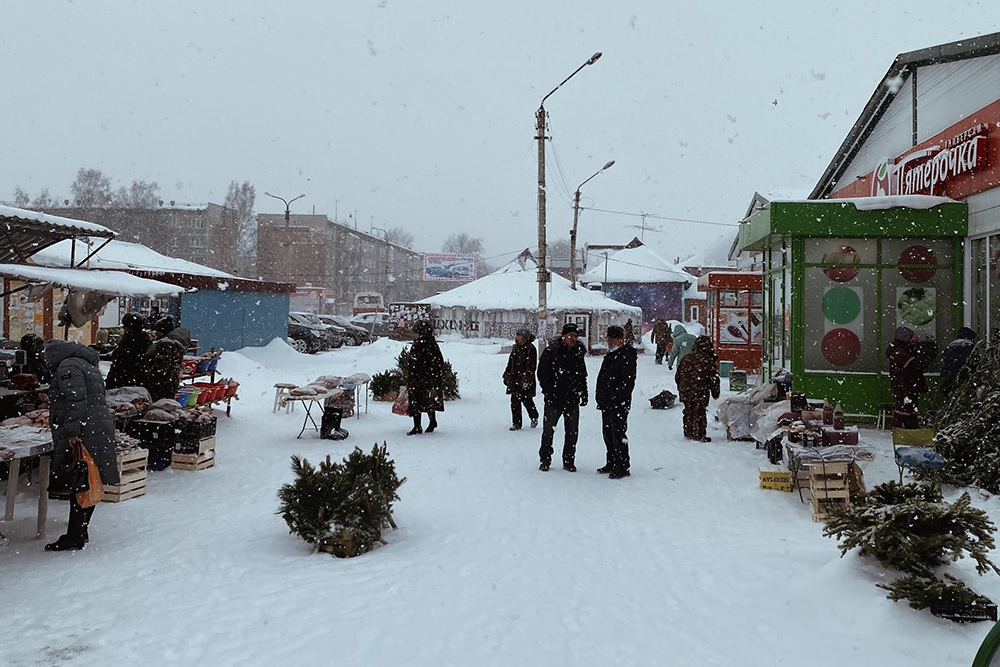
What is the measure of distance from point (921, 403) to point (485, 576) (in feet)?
26.8

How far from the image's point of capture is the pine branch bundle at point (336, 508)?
5574mm

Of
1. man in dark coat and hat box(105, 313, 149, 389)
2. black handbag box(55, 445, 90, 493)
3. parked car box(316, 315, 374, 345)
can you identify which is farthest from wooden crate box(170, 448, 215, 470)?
parked car box(316, 315, 374, 345)

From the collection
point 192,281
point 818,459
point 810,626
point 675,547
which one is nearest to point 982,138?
point 818,459

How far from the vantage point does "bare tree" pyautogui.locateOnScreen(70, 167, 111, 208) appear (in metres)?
61.6

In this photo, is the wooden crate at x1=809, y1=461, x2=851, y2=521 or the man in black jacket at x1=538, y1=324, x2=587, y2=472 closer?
the wooden crate at x1=809, y1=461, x2=851, y2=521

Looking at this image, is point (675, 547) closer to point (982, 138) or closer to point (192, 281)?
point (982, 138)

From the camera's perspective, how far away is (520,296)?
34750 millimetres

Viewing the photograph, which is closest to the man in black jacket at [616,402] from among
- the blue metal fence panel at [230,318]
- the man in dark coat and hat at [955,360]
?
the man in dark coat and hat at [955,360]

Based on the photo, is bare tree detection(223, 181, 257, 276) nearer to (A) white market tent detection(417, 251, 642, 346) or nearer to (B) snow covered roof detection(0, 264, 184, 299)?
(A) white market tent detection(417, 251, 642, 346)

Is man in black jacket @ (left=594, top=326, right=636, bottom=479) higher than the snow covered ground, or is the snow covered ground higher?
man in black jacket @ (left=594, top=326, right=636, bottom=479)

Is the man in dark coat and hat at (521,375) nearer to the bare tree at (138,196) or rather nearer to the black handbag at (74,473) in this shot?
the black handbag at (74,473)

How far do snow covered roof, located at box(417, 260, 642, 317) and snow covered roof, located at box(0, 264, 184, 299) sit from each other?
21.3 meters

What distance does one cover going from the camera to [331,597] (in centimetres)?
464

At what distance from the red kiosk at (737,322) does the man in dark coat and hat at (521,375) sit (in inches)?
397
